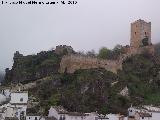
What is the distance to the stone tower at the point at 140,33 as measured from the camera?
101750mm

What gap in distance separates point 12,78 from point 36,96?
16.2m

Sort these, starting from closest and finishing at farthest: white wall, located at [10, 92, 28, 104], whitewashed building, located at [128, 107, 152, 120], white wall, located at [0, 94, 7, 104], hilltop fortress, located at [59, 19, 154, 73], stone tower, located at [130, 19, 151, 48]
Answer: whitewashed building, located at [128, 107, 152, 120] < white wall, located at [10, 92, 28, 104] < white wall, located at [0, 94, 7, 104] < hilltop fortress, located at [59, 19, 154, 73] < stone tower, located at [130, 19, 151, 48]

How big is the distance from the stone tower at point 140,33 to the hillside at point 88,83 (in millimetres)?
5267

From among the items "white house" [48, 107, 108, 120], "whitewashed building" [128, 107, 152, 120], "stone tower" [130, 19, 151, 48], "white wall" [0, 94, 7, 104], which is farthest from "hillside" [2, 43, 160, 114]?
"stone tower" [130, 19, 151, 48]

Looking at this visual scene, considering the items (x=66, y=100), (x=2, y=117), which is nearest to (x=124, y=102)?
(x=66, y=100)

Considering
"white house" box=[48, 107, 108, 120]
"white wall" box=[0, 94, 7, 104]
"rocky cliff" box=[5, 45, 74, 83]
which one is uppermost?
"rocky cliff" box=[5, 45, 74, 83]

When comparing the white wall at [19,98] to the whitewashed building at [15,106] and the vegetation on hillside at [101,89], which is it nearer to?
the whitewashed building at [15,106]

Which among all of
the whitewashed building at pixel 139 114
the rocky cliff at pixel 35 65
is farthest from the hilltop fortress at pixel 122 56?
the whitewashed building at pixel 139 114

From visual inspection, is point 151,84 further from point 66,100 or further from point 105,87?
point 66,100

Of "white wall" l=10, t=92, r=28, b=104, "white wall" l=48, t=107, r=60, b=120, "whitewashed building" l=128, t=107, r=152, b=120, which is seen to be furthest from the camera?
"white wall" l=10, t=92, r=28, b=104

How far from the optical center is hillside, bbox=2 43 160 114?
75.4m

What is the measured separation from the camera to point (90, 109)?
73875mm

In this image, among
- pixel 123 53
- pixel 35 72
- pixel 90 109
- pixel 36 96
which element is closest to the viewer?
pixel 90 109

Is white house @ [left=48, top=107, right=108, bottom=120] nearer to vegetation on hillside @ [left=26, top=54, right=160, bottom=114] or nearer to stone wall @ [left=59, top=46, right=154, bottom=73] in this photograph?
vegetation on hillside @ [left=26, top=54, right=160, bottom=114]
